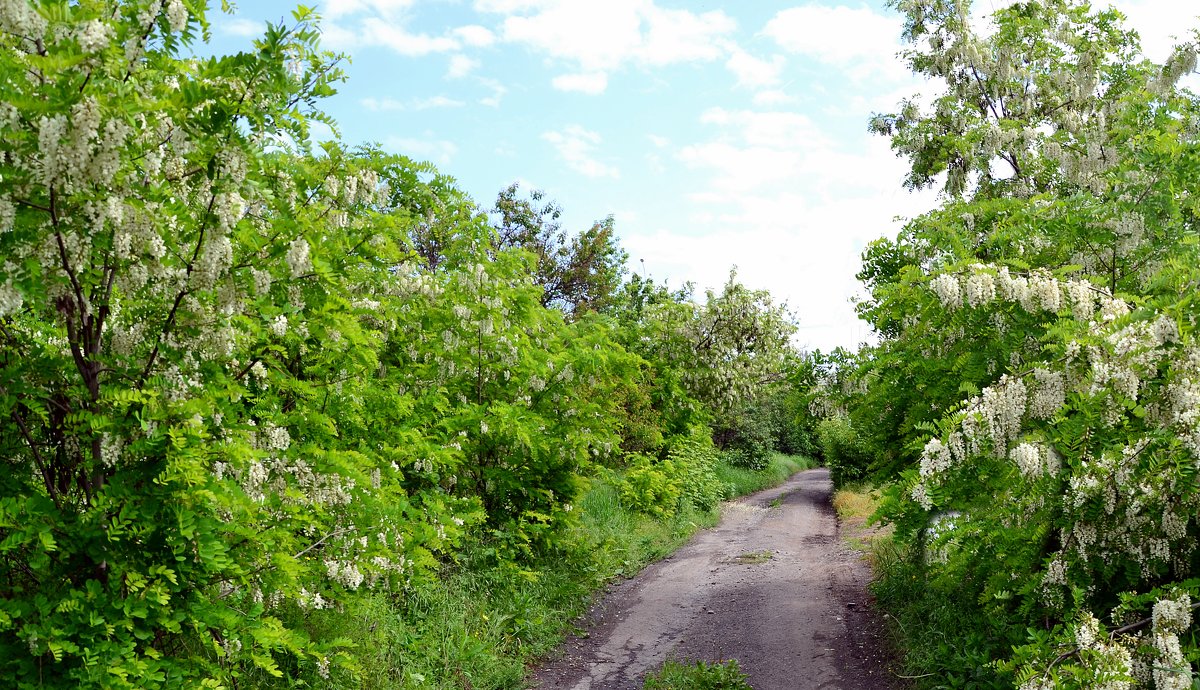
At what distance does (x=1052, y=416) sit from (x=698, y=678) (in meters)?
4.47

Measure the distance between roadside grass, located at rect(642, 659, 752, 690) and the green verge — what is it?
1.43 metres

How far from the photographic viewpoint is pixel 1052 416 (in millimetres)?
5156

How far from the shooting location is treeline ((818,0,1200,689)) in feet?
15.0

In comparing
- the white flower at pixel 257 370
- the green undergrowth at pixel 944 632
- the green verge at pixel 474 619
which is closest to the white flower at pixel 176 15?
the white flower at pixel 257 370

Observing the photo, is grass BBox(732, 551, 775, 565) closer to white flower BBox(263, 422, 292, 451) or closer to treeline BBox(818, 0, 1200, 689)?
treeline BBox(818, 0, 1200, 689)

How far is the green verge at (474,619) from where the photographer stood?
6988mm

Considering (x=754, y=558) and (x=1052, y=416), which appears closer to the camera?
(x=1052, y=416)

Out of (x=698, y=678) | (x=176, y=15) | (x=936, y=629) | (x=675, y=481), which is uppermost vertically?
(x=176, y=15)

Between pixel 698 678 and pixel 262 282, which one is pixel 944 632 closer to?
pixel 698 678

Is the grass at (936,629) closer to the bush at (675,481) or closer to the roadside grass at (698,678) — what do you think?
the roadside grass at (698,678)

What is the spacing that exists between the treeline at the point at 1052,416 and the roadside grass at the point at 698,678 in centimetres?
181

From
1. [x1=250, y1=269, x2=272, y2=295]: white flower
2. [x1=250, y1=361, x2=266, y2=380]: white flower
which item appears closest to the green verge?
[x1=250, y1=361, x2=266, y2=380]: white flower

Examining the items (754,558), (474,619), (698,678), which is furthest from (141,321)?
(754,558)

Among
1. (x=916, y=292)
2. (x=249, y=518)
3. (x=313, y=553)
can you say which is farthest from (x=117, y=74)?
(x=916, y=292)
